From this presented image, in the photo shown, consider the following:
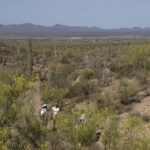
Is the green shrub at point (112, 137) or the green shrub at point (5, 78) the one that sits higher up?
the green shrub at point (5, 78)

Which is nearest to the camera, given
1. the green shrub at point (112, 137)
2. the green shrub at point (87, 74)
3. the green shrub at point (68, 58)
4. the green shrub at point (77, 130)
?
the green shrub at point (112, 137)

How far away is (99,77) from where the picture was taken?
17859 mm

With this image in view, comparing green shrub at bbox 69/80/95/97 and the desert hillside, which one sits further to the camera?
green shrub at bbox 69/80/95/97

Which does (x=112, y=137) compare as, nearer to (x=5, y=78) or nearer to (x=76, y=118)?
(x=76, y=118)

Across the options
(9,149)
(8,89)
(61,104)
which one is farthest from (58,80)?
(9,149)

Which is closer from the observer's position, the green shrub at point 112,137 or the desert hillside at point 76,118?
the green shrub at point 112,137

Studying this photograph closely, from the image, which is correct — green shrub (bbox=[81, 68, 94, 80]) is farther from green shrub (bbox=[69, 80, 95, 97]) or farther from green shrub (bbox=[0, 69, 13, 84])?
green shrub (bbox=[0, 69, 13, 84])

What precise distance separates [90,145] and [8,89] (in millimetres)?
3983

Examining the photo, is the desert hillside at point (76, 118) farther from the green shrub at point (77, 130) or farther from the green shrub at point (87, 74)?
the green shrub at point (87, 74)

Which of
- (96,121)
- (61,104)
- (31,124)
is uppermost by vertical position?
(96,121)

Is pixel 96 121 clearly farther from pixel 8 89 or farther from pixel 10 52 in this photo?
pixel 10 52

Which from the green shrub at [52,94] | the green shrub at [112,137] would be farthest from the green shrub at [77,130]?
the green shrub at [52,94]

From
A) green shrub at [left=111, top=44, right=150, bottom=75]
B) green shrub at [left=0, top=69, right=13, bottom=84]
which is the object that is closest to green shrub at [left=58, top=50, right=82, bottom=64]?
green shrub at [left=111, top=44, right=150, bottom=75]

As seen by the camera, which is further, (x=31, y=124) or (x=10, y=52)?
(x=10, y=52)
